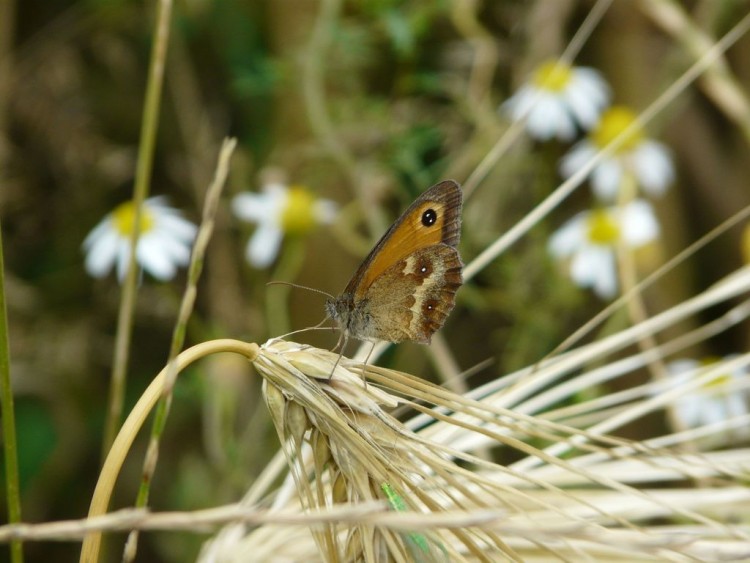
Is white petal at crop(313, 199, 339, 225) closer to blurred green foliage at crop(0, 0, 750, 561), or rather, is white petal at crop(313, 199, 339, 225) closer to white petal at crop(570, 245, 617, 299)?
blurred green foliage at crop(0, 0, 750, 561)

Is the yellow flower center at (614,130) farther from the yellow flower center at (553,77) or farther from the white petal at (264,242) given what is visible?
the white petal at (264,242)

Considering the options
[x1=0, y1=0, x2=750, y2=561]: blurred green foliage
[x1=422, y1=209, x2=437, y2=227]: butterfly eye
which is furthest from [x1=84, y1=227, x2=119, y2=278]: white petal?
[x1=422, y1=209, x2=437, y2=227]: butterfly eye

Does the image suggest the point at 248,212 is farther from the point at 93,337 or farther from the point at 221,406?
the point at 93,337

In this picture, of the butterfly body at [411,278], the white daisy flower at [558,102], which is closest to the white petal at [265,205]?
the white daisy flower at [558,102]

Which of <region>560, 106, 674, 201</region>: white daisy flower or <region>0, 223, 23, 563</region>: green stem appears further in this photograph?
<region>560, 106, 674, 201</region>: white daisy flower

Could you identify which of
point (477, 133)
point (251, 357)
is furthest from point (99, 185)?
point (251, 357)

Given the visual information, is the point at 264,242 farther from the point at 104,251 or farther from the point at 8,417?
the point at 8,417

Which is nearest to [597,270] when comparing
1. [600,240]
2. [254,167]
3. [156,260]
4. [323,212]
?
[600,240]
